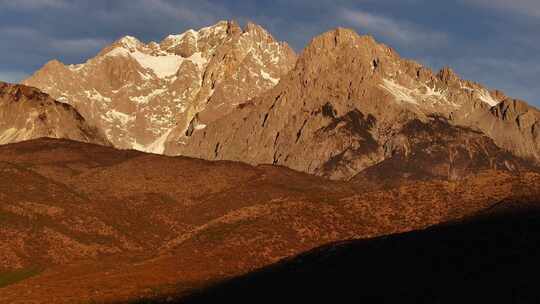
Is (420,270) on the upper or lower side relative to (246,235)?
lower

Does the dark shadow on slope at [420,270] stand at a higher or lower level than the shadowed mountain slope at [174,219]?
lower

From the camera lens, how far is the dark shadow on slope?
187 ft

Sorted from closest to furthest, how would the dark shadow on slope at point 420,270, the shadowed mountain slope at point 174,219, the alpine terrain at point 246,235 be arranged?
the dark shadow on slope at point 420,270
the alpine terrain at point 246,235
the shadowed mountain slope at point 174,219

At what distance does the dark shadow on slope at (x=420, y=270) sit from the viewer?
2245 inches

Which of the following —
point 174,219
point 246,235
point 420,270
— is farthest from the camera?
point 174,219

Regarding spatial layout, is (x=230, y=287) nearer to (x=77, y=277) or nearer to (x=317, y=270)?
(x=317, y=270)

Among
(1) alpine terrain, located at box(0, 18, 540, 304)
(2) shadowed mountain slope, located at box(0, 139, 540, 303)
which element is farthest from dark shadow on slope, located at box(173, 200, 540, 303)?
(2) shadowed mountain slope, located at box(0, 139, 540, 303)

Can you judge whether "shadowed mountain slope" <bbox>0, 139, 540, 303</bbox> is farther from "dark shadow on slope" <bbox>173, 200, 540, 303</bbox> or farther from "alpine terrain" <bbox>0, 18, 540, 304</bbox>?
"dark shadow on slope" <bbox>173, 200, 540, 303</bbox>

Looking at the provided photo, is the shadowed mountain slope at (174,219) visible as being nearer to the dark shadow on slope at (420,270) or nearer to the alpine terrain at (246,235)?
the alpine terrain at (246,235)

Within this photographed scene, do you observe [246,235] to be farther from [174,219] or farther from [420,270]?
[174,219]

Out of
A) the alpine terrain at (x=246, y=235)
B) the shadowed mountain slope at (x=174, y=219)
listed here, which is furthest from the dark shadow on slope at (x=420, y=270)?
the shadowed mountain slope at (x=174, y=219)

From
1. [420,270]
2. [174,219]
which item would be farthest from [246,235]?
[174,219]

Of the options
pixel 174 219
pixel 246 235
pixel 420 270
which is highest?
pixel 174 219

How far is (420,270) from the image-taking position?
63.5 m
